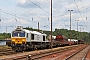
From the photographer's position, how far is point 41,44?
49812mm

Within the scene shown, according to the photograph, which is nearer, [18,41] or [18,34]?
[18,41]

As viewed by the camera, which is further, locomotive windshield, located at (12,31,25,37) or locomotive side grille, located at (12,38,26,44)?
locomotive windshield, located at (12,31,25,37)

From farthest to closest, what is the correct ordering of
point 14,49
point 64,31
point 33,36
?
1. point 64,31
2. point 33,36
3. point 14,49

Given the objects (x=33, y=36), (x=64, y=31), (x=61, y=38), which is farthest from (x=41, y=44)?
(x=64, y=31)

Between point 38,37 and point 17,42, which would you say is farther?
point 38,37

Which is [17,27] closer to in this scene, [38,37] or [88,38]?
[38,37]

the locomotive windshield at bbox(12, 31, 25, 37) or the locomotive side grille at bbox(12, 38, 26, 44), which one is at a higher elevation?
the locomotive windshield at bbox(12, 31, 25, 37)

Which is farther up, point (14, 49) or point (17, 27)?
point (17, 27)

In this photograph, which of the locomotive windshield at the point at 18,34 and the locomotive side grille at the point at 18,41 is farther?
the locomotive windshield at the point at 18,34

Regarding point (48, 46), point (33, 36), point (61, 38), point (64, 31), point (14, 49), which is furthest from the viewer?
point (64, 31)

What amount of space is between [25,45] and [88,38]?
545 feet

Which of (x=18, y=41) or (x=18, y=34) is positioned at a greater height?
(x=18, y=34)

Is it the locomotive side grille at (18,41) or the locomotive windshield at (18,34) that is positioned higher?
the locomotive windshield at (18,34)

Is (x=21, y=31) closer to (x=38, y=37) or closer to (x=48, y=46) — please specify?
(x=38, y=37)
